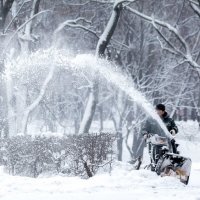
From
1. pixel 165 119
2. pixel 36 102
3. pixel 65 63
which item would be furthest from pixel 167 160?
pixel 65 63

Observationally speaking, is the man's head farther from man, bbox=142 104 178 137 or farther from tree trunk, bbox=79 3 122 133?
tree trunk, bbox=79 3 122 133

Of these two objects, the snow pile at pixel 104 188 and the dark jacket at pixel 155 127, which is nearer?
the snow pile at pixel 104 188

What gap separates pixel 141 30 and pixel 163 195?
15408mm

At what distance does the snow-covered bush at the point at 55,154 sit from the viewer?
12480mm

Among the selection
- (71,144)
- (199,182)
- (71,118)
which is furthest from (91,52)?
(199,182)

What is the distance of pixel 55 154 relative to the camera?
42.5 ft

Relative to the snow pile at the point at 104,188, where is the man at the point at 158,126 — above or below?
above

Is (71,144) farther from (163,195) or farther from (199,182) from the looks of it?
(163,195)

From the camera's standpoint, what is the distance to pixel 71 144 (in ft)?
41.3

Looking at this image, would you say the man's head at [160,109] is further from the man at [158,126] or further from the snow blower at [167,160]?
the snow blower at [167,160]

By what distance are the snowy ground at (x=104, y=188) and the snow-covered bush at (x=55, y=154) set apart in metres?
1.00

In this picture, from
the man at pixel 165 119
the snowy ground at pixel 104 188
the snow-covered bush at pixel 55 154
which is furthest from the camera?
the snow-covered bush at pixel 55 154

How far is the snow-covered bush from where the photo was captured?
12.5 meters

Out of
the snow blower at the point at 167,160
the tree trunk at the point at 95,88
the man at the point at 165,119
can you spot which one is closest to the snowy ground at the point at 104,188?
the snow blower at the point at 167,160
